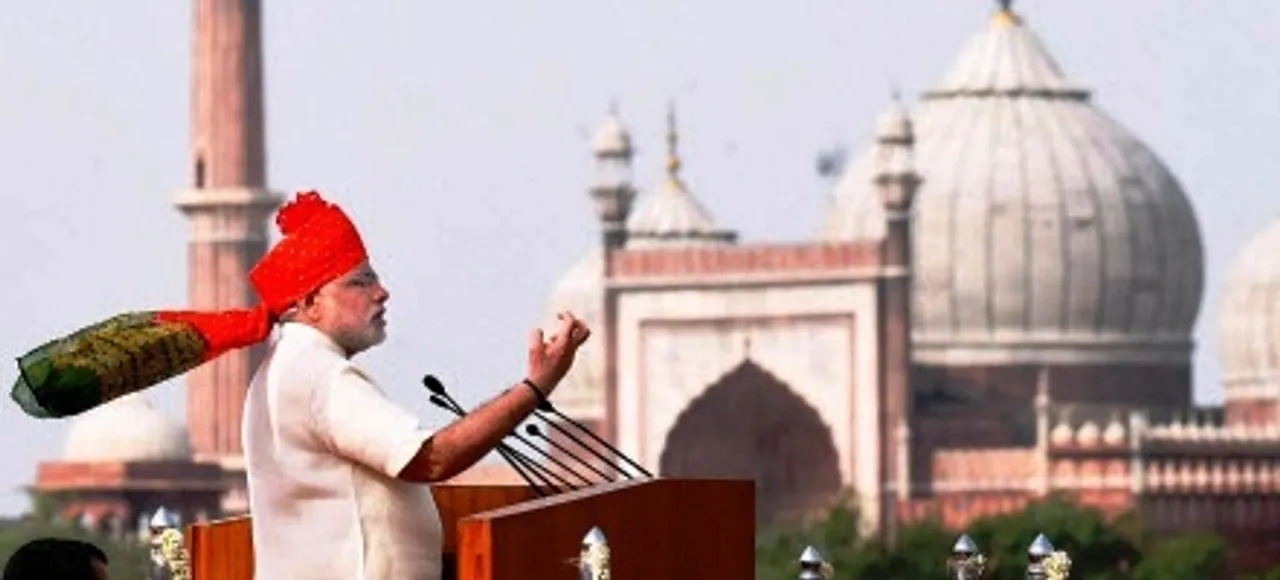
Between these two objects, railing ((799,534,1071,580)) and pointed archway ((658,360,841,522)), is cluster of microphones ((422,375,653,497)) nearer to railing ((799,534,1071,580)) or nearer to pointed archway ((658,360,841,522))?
railing ((799,534,1071,580))

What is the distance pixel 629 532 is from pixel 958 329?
6461 centimetres

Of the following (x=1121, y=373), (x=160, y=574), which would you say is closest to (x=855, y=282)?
(x=1121, y=373)

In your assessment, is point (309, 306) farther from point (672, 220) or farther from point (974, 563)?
point (672, 220)

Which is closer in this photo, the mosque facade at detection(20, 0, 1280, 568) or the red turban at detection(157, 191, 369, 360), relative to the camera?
the red turban at detection(157, 191, 369, 360)

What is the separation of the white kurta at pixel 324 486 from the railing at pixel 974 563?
0.99m

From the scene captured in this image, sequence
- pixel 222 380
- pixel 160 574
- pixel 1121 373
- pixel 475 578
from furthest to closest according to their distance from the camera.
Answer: pixel 1121 373
pixel 222 380
pixel 160 574
pixel 475 578

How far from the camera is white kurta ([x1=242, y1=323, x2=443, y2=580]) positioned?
21.4 ft

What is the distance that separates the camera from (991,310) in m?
70.6

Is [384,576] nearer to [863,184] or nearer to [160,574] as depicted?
[160,574]

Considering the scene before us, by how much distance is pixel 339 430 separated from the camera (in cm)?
648

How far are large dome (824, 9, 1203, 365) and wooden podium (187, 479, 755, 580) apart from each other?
63.4 metres

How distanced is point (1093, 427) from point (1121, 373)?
12.4ft

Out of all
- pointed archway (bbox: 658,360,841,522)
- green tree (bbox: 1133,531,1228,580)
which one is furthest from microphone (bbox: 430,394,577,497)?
pointed archway (bbox: 658,360,841,522)

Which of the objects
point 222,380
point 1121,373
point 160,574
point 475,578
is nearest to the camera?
point 475,578
